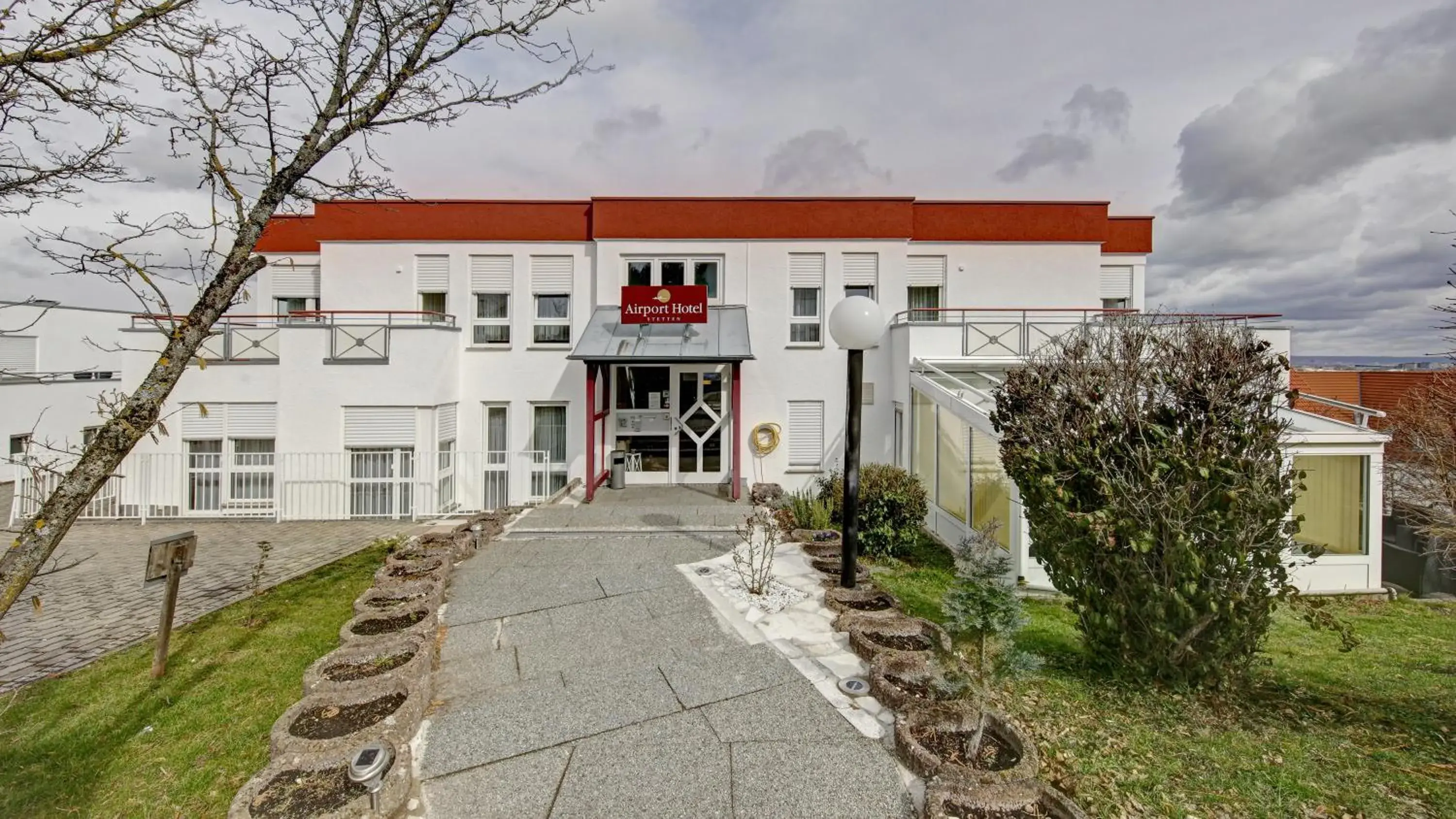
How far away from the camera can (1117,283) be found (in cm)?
1427

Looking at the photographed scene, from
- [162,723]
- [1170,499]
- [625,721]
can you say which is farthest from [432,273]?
[1170,499]

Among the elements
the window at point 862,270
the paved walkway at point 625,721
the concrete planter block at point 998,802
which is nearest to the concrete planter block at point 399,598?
the paved walkway at point 625,721

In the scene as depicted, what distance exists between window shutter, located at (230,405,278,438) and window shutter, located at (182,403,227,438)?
0.08 m

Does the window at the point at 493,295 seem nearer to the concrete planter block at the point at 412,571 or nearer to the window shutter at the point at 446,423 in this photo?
the window shutter at the point at 446,423

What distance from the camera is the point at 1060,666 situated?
4.42 metres

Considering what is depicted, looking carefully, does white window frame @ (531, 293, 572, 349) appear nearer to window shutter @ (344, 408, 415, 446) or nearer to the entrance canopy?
the entrance canopy

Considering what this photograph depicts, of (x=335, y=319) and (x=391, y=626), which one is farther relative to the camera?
(x=335, y=319)

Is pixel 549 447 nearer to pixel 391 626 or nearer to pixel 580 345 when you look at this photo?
pixel 580 345

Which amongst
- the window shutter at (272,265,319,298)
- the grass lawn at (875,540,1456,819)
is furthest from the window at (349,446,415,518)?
the grass lawn at (875,540,1456,819)

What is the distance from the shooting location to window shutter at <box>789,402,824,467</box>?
1257 cm

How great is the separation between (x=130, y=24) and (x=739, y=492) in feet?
31.7

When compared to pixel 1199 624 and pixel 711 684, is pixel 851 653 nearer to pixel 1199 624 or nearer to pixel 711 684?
pixel 711 684

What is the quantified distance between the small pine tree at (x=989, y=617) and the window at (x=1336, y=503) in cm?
724

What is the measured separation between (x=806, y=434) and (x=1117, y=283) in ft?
29.3
